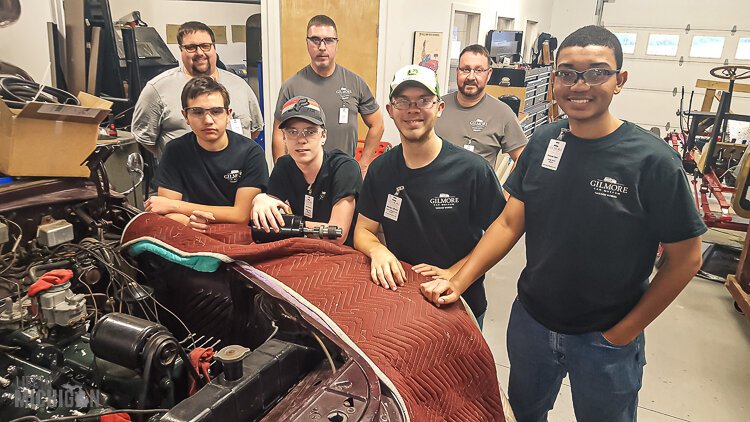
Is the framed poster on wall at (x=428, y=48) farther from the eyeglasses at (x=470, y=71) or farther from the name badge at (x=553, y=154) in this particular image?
the name badge at (x=553, y=154)

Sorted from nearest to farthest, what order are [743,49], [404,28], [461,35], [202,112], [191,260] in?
[191,260] < [202,112] < [404,28] < [461,35] < [743,49]

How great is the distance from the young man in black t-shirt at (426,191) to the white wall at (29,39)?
296cm

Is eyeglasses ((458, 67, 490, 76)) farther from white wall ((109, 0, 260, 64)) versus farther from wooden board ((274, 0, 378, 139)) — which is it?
white wall ((109, 0, 260, 64))

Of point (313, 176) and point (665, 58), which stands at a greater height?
point (665, 58)

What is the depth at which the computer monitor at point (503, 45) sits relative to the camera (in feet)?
22.8

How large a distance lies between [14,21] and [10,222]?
2681mm

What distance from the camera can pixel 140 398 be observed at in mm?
1134

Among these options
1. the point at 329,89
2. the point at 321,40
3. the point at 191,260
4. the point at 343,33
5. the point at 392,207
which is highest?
the point at 343,33

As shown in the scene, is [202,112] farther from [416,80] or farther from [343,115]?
[343,115]

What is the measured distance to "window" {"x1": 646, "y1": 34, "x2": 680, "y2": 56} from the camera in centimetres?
881

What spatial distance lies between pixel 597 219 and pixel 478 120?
61.5 inches

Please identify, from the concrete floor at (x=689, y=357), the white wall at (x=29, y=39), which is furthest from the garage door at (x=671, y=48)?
the white wall at (x=29, y=39)

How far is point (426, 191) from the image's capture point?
5.58 ft

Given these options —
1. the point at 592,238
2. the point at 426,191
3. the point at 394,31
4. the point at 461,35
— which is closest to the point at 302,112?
the point at 426,191
